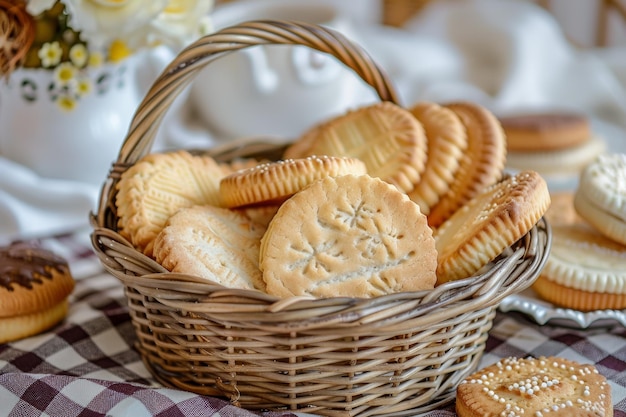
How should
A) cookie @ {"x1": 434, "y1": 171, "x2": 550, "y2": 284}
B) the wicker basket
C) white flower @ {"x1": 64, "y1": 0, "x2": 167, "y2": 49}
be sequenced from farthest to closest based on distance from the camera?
white flower @ {"x1": 64, "y1": 0, "x2": 167, "y2": 49} < cookie @ {"x1": 434, "y1": 171, "x2": 550, "y2": 284} < the wicker basket

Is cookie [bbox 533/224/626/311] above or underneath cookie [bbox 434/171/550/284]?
underneath

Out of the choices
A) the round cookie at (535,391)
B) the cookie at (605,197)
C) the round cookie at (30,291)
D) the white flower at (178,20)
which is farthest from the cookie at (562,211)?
the round cookie at (30,291)

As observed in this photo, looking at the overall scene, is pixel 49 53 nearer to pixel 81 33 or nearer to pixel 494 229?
pixel 81 33

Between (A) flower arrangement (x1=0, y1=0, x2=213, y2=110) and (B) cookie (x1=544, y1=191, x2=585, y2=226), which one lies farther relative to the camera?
(B) cookie (x1=544, y1=191, x2=585, y2=226)

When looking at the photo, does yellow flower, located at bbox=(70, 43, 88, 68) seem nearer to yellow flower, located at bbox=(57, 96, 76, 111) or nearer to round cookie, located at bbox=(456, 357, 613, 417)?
yellow flower, located at bbox=(57, 96, 76, 111)

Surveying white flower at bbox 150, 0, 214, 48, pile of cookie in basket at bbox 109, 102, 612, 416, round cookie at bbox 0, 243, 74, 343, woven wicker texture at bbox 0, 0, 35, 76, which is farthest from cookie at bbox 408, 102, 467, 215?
woven wicker texture at bbox 0, 0, 35, 76

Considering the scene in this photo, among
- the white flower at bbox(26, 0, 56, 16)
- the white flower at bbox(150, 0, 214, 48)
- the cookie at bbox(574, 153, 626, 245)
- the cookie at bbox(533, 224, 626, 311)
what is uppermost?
the white flower at bbox(26, 0, 56, 16)
